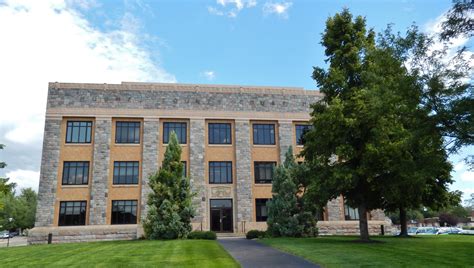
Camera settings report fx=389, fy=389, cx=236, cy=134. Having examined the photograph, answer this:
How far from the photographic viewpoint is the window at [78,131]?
1302 inches

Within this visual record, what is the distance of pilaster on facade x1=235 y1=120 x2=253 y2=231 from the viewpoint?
33250 mm

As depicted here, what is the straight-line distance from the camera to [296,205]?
24.9 meters

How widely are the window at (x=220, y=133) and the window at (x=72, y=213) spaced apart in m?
11.9

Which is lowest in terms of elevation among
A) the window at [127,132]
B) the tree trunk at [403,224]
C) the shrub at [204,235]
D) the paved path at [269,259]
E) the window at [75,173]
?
the paved path at [269,259]

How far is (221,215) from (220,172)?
371cm

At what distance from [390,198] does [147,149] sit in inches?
813

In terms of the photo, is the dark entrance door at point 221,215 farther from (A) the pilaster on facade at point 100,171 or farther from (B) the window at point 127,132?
(A) the pilaster on facade at point 100,171

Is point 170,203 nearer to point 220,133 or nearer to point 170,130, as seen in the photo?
point 170,130

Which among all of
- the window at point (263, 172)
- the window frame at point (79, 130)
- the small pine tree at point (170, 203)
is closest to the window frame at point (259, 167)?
the window at point (263, 172)

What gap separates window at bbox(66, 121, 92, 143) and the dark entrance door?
39.8 ft

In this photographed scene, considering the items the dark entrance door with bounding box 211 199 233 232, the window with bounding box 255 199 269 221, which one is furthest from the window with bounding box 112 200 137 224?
the window with bounding box 255 199 269 221

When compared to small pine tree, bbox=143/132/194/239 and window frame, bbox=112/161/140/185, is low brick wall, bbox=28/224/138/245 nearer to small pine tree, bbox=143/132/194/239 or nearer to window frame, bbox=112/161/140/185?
window frame, bbox=112/161/140/185

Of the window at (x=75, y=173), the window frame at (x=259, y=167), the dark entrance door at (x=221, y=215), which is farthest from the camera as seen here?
the window frame at (x=259, y=167)

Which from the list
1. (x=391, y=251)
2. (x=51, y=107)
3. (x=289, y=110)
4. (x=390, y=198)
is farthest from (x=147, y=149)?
(x=391, y=251)
